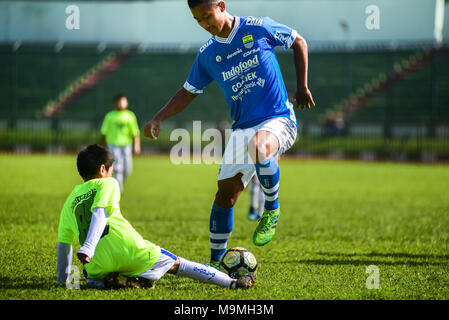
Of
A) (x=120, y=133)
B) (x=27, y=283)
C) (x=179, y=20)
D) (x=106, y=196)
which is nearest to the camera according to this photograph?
(x=106, y=196)

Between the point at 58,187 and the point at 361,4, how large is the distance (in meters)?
24.2

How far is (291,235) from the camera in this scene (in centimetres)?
830

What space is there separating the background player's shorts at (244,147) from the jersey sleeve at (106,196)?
1.08 m

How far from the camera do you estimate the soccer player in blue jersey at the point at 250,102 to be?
5.28 metres

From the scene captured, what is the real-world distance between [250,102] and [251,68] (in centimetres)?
30

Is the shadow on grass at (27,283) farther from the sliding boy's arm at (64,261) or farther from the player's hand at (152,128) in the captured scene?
the player's hand at (152,128)

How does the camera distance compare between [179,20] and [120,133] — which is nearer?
[120,133]

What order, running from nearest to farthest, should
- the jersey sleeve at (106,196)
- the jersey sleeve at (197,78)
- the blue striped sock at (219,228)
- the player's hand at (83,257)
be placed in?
the player's hand at (83,257) → the jersey sleeve at (106,196) → the blue striped sock at (219,228) → the jersey sleeve at (197,78)

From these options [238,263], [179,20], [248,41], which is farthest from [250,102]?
[179,20]

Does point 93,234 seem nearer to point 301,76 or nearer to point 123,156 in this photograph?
point 301,76

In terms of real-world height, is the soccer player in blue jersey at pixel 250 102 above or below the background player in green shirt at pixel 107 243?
above

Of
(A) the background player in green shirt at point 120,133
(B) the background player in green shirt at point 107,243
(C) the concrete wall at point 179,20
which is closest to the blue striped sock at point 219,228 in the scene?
(B) the background player in green shirt at point 107,243
